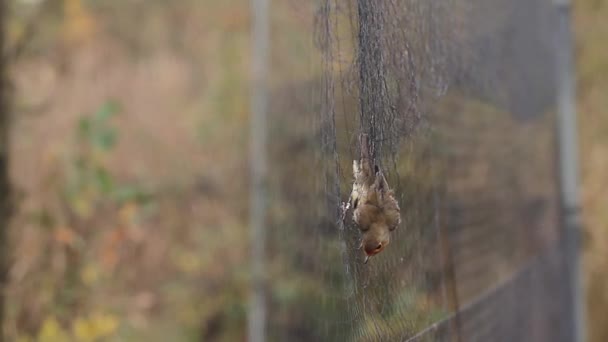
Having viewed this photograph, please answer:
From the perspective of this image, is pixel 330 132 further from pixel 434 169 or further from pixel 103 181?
pixel 103 181

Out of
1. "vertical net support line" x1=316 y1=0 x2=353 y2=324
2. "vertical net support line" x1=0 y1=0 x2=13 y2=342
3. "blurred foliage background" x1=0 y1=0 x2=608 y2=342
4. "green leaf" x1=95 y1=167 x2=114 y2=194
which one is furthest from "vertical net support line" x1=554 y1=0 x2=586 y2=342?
"vertical net support line" x1=316 y1=0 x2=353 y2=324

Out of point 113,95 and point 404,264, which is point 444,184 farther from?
point 113,95

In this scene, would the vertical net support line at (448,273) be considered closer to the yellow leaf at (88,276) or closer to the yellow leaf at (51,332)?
the yellow leaf at (51,332)

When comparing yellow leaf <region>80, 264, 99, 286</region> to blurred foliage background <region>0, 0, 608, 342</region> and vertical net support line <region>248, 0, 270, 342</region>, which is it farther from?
vertical net support line <region>248, 0, 270, 342</region>

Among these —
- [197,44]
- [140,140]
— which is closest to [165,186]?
[140,140]

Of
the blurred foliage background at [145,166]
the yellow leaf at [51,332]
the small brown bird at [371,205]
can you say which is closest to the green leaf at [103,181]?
the blurred foliage background at [145,166]
